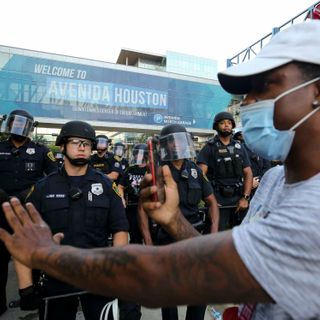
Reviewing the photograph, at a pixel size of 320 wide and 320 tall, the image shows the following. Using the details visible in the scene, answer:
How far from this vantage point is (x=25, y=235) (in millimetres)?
1032

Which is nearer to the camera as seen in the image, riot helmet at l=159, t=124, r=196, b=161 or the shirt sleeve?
the shirt sleeve

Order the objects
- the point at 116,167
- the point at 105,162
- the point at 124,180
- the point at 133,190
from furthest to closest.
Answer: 1. the point at 105,162
2. the point at 116,167
3. the point at 124,180
4. the point at 133,190

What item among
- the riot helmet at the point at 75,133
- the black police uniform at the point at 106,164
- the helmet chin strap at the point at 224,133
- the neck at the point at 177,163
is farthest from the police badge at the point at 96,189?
the black police uniform at the point at 106,164

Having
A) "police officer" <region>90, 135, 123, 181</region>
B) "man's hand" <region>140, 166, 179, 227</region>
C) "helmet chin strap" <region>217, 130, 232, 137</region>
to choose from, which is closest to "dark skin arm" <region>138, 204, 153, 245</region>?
"helmet chin strap" <region>217, 130, 232, 137</region>

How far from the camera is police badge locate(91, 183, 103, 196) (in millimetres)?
2662

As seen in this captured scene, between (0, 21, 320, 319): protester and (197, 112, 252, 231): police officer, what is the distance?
3469 mm

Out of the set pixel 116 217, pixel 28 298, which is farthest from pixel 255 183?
pixel 28 298

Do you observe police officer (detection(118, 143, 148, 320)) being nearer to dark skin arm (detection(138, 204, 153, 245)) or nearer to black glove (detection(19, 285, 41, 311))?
dark skin arm (detection(138, 204, 153, 245))

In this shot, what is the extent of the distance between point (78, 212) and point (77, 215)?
0.02 metres

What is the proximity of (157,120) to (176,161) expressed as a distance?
32662mm

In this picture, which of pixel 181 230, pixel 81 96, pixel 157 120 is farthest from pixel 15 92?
pixel 181 230

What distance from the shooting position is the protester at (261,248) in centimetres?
76

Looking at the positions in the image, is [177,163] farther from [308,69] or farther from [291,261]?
[291,261]

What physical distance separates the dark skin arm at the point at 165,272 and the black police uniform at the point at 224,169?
378 cm
